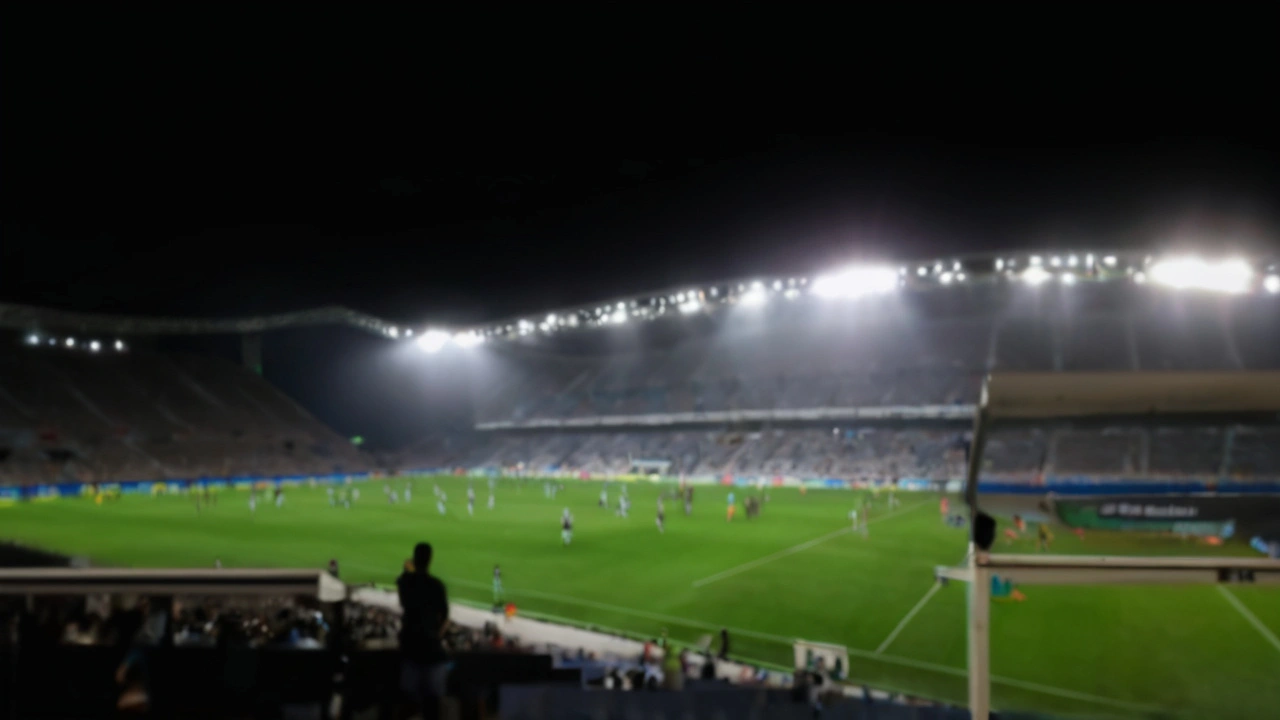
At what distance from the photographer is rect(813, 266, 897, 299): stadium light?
2176 inches

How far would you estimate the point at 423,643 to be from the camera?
3115 mm

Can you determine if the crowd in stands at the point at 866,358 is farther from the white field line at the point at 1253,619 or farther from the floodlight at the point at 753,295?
the white field line at the point at 1253,619

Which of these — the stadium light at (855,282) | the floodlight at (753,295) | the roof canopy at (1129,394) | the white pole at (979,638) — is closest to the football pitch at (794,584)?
the white pole at (979,638)

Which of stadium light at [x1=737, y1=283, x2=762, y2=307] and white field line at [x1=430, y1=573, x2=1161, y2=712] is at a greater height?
stadium light at [x1=737, y1=283, x2=762, y2=307]

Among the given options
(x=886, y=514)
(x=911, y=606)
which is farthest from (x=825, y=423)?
(x=911, y=606)

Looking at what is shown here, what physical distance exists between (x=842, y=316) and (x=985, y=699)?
71.2 m

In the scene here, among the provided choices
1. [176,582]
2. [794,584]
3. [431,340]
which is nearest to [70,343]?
[431,340]

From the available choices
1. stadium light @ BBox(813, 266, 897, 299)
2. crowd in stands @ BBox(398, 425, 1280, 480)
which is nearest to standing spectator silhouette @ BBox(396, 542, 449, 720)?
crowd in stands @ BBox(398, 425, 1280, 480)

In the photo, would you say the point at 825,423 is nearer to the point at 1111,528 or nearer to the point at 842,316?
the point at 842,316

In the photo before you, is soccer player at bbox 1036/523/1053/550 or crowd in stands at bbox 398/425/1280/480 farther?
crowd in stands at bbox 398/425/1280/480

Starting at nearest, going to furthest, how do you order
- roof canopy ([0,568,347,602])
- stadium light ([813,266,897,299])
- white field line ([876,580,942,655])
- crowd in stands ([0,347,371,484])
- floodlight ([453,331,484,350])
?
1. roof canopy ([0,568,347,602])
2. white field line ([876,580,942,655])
3. crowd in stands ([0,347,371,484])
4. stadium light ([813,266,897,299])
5. floodlight ([453,331,484,350])

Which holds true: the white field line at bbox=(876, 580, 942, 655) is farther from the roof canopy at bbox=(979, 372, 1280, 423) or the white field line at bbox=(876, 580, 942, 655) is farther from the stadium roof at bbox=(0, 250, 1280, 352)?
the stadium roof at bbox=(0, 250, 1280, 352)

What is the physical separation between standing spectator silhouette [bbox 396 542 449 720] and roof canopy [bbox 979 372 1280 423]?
2.48m

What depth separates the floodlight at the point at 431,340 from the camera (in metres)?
83.3
